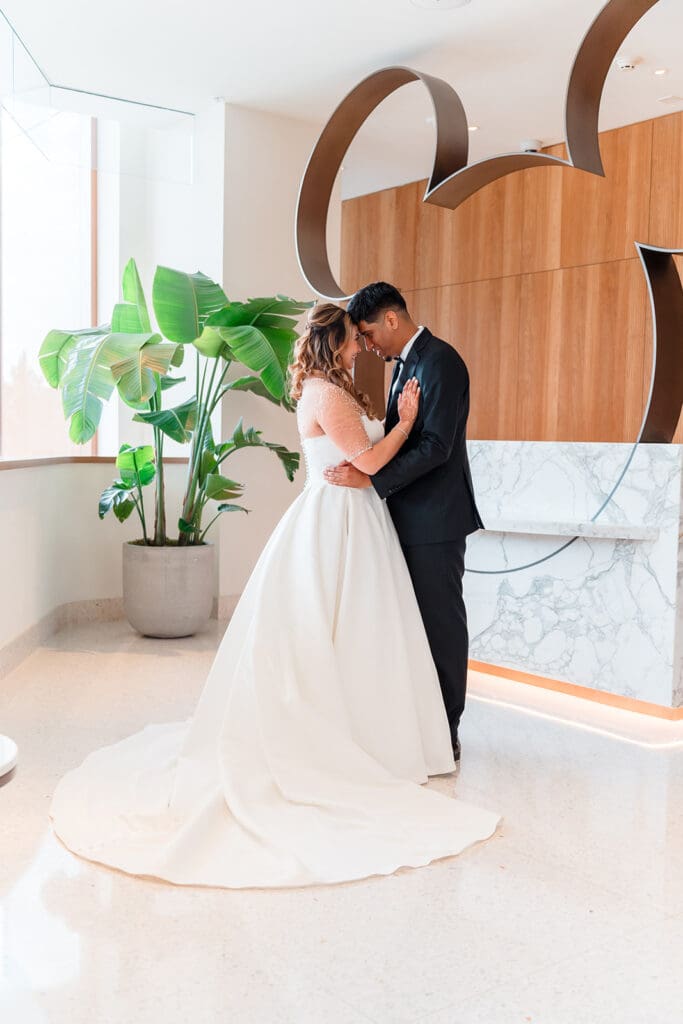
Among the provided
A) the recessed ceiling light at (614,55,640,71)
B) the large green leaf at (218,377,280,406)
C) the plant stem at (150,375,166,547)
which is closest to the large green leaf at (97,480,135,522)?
the plant stem at (150,375,166,547)

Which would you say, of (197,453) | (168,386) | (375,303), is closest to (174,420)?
(197,453)

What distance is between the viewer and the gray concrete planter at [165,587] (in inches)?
202

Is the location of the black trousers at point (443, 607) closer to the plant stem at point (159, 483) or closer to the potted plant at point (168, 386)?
the potted plant at point (168, 386)

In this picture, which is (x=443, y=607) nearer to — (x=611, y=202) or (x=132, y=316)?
(x=132, y=316)

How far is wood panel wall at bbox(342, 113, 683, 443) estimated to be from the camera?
5.93 m

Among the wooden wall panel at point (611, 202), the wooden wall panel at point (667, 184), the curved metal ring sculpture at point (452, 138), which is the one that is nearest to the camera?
the curved metal ring sculpture at point (452, 138)

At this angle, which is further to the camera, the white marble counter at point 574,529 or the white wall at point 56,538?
the white wall at point 56,538

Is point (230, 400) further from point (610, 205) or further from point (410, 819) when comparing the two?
point (410, 819)

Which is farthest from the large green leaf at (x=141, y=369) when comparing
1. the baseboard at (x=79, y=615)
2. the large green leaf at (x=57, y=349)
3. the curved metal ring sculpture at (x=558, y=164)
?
the baseboard at (x=79, y=615)

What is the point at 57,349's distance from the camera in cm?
506

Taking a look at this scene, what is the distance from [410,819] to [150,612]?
9.28 feet

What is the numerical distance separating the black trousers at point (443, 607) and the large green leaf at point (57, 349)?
259 cm

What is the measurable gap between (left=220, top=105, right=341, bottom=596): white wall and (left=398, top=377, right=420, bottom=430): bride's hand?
2.58m

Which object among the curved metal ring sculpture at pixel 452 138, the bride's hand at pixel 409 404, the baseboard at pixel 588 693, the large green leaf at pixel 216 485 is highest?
the curved metal ring sculpture at pixel 452 138
